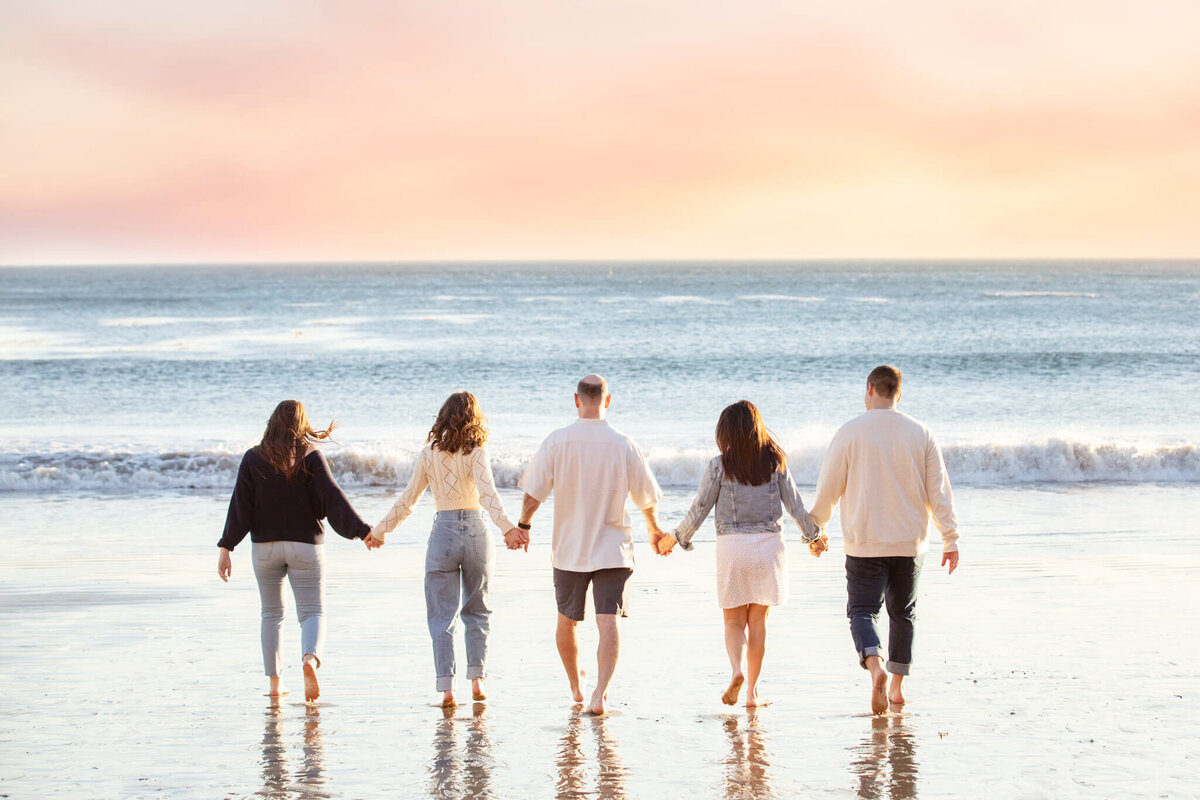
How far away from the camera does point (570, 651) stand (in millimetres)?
5211

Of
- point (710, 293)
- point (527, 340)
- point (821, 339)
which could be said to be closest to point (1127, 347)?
point (821, 339)

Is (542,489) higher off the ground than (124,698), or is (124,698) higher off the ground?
(542,489)

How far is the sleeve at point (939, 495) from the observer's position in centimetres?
507

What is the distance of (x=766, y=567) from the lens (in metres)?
5.05

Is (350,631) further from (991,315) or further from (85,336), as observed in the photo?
(991,315)

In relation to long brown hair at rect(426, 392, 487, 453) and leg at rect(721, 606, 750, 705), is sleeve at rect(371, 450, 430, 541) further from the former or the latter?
leg at rect(721, 606, 750, 705)

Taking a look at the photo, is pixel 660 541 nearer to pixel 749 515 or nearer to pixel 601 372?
pixel 749 515

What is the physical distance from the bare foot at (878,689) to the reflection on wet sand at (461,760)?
5.76 feet

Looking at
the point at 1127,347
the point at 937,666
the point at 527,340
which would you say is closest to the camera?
the point at 937,666

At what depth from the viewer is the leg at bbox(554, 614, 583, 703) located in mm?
5199

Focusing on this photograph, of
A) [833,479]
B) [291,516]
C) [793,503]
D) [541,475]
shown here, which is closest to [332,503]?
[291,516]

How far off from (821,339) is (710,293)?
3884 cm

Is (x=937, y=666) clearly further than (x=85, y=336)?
No

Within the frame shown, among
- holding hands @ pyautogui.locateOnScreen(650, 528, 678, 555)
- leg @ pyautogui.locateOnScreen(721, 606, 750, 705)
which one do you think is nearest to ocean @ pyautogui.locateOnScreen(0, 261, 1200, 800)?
leg @ pyautogui.locateOnScreen(721, 606, 750, 705)
